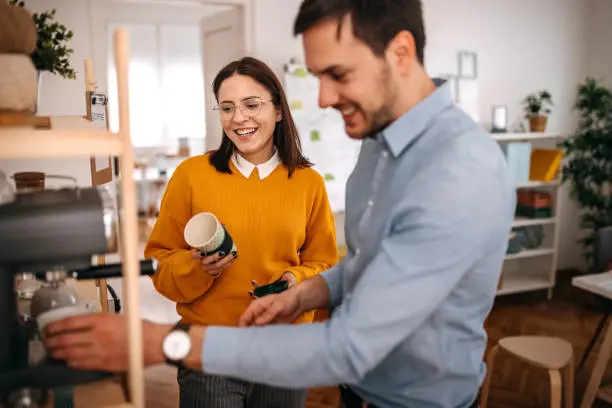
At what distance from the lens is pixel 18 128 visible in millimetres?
780

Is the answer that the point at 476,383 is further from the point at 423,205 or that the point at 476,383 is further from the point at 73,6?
the point at 73,6

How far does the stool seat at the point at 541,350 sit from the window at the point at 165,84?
7.72m

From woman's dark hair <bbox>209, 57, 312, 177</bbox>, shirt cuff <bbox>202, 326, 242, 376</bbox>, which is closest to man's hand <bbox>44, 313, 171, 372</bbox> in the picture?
shirt cuff <bbox>202, 326, 242, 376</bbox>

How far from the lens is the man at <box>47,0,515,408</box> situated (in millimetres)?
897

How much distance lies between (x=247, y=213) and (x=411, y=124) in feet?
2.37

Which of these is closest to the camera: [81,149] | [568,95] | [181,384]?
[81,149]

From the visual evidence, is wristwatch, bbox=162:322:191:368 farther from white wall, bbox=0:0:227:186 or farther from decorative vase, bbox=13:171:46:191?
white wall, bbox=0:0:227:186

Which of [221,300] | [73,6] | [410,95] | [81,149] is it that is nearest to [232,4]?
[73,6]

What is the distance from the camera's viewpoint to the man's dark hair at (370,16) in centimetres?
96

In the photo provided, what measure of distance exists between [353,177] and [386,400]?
0.49 metres

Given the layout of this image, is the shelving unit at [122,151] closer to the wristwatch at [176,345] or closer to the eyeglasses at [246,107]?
the wristwatch at [176,345]

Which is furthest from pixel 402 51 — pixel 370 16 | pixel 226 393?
pixel 226 393

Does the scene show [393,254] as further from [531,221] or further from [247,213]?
[531,221]

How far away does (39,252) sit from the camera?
79cm
